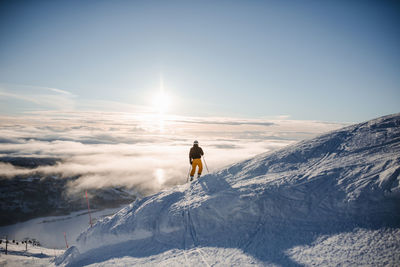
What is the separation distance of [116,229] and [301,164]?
10.1 m

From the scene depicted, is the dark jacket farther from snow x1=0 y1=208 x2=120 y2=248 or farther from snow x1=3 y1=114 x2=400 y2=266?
snow x1=0 y1=208 x2=120 y2=248

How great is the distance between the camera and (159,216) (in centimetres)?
1009

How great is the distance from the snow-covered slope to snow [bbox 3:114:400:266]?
0.10 feet

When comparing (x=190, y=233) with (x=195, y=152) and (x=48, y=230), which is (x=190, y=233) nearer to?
(x=195, y=152)

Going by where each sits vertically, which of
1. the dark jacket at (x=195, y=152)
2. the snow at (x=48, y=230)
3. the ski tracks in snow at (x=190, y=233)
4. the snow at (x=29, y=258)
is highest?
the dark jacket at (x=195, y=152)

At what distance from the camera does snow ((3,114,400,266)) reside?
629 cm

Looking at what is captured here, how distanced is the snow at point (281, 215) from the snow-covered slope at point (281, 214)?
0.03 meters

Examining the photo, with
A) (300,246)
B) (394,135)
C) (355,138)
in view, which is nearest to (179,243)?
(300,246)

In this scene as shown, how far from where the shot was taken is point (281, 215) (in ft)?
26.5

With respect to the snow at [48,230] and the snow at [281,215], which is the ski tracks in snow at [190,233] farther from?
the snow at [48,230]

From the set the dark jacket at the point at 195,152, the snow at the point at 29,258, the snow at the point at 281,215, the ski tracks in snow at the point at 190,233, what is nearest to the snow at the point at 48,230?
the snow at the point at 29,258

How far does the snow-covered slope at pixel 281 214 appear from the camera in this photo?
251 inches

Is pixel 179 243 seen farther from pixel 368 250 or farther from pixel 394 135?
pixel 394 135

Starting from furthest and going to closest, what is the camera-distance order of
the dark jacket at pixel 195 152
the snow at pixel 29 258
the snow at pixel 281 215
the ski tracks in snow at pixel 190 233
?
the dark jacket at pixel 195 152 → the snow at pixel 29 258 → the ski tracks in snow at pixel 190 233 → the snow at pixel 281 215
